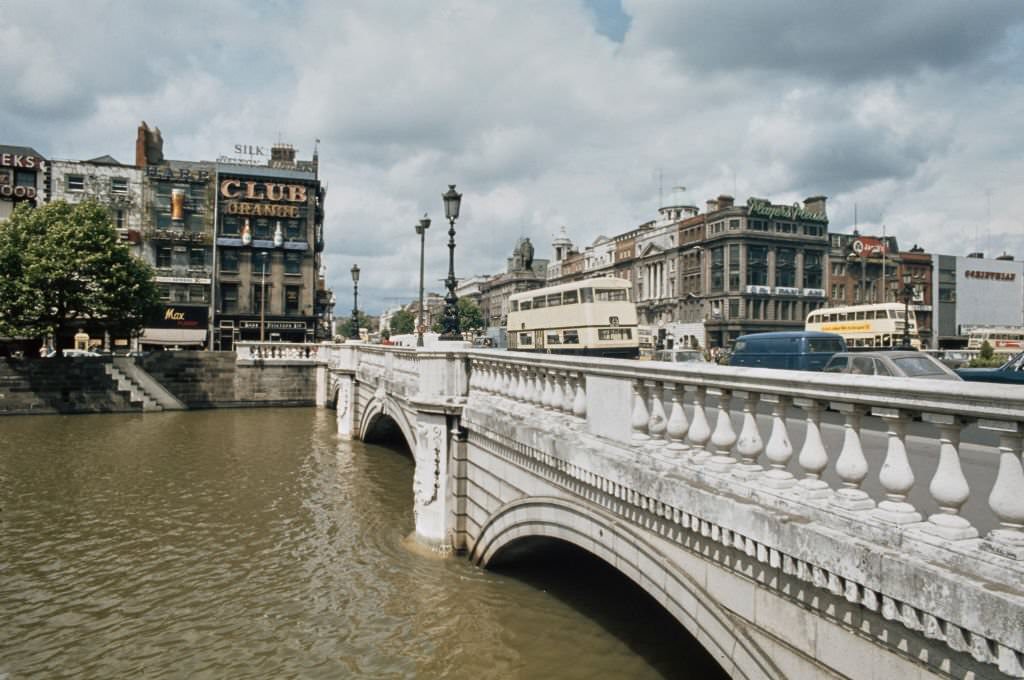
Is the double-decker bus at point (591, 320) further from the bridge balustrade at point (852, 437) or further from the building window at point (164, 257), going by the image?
the building window at point (164, 257)

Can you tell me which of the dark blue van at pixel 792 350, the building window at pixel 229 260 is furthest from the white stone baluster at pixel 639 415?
the building window at pixel 229 260

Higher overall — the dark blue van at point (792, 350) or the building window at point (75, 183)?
the building window at point (75, 183)

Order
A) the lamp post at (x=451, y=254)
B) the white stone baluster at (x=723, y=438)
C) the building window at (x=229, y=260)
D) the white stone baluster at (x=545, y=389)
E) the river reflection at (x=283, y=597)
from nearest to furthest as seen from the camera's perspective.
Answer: the white stone baluster at (x=723, y=438) < the white stone baluster at (x=545, y=389) < the river reflection at (x=283, y=597) < the lamp post at (x=451, y=254) < the building window at (x=229, y=260)

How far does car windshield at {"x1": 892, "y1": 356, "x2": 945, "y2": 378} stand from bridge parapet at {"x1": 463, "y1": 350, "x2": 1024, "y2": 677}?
21.6ft

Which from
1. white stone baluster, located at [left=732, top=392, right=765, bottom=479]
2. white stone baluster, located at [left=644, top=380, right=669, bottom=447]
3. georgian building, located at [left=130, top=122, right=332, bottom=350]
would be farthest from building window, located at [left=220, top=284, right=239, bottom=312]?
white stone baluster, located at [left=732, top=392, right=765, bottom=479]

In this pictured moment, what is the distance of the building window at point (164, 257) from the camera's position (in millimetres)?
52469

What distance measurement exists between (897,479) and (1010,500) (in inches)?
25.5

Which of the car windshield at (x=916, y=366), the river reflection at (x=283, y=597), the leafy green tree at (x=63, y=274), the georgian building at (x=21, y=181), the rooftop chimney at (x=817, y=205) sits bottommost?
the river reflection at (x=283, y=597)

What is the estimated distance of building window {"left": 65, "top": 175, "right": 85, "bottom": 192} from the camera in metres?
50.4

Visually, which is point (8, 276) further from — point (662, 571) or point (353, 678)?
point (662, 571)

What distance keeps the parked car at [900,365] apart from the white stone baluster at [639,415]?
332 inches

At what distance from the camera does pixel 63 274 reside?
35.4 m

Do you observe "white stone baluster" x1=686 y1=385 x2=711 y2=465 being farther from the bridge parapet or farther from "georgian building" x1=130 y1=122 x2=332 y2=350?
"georgian building" x1=130 y1=122 x2=332 y2=350

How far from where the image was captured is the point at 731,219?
6944cm
